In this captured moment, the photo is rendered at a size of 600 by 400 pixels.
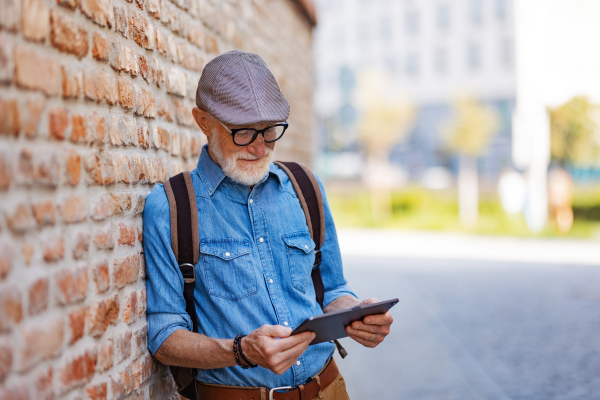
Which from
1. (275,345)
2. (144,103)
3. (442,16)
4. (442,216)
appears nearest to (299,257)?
(275,345)

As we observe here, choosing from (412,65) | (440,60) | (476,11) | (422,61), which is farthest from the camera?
(412,65)

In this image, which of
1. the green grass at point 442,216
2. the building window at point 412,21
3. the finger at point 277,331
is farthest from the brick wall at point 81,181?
the building window at point 412,21

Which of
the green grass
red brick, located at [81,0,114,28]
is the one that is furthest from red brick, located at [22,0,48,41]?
the green grass

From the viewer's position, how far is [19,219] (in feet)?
4.72

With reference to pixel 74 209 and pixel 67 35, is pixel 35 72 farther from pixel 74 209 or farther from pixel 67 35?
pixel 74 209

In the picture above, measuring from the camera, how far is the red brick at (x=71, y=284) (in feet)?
5.32

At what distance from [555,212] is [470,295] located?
28.0 feet

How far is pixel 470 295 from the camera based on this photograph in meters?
7.90

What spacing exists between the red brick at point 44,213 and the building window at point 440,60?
131 ft

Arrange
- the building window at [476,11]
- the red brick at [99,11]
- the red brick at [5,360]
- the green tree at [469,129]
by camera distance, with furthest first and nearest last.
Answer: the building window at [476,11] → the green tree at [469,129] → the red brick at [99,11] → the red brick at [5,360]

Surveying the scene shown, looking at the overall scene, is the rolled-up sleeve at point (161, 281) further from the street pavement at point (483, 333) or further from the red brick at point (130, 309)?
the street pavement at point (483, 333)

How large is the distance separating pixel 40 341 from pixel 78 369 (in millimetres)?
235

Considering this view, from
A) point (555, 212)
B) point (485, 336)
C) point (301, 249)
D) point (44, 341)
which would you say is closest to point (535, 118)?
point (555, 212)

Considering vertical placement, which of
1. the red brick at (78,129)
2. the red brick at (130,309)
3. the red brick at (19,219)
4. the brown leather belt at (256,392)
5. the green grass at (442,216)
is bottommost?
the green grass at (442,216)
